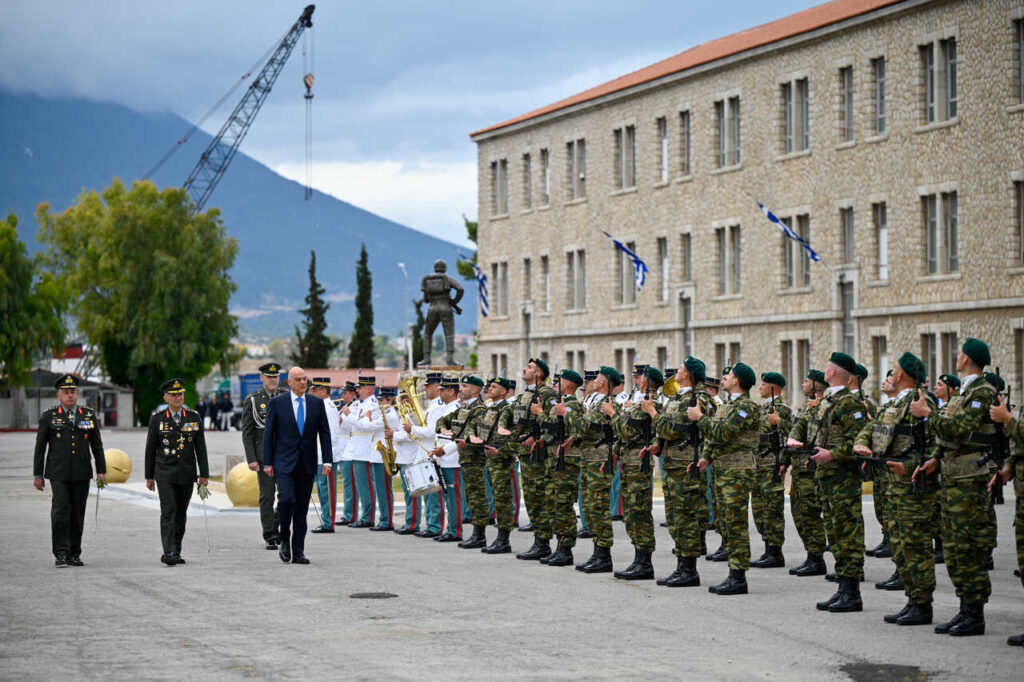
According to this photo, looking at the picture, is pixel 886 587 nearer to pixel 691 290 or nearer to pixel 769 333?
pixel 769 333

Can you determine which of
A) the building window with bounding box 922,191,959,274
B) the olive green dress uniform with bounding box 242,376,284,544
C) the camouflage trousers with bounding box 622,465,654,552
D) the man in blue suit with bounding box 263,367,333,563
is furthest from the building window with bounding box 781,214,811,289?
the camouflage trousers with bounding box 622,465,654,552

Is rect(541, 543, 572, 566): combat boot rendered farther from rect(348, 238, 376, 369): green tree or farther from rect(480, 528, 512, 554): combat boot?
rect(348, 238, 376, 369): green tree

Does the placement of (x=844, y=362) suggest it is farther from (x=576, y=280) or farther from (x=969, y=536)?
(x=576, y=280)

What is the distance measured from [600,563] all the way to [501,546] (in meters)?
2.22

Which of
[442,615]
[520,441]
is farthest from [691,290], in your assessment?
[442,615]

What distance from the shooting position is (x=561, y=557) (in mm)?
16062

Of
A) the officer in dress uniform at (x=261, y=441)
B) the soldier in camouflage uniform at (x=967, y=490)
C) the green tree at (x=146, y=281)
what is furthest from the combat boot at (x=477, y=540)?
the green tree at (x=146, y=281)

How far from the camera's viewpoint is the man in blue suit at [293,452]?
639 inches

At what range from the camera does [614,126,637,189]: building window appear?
56562mm

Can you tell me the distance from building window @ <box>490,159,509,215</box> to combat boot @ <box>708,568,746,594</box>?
51679 millimetres

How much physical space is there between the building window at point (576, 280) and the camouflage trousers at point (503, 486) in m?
42.1

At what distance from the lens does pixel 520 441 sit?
17.0m

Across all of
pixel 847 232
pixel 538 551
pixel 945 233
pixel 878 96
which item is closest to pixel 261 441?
pixel 538 551

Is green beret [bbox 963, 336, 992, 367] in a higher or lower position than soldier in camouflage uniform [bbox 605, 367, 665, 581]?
higher
